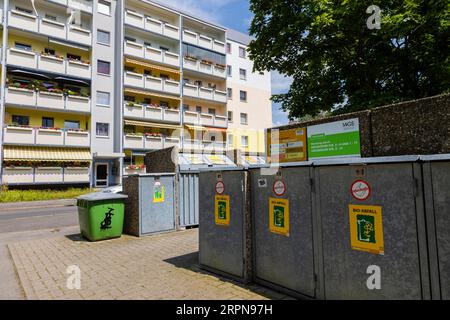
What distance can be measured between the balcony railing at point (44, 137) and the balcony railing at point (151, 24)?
12.0 metres

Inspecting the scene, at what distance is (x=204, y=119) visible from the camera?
34.7 metres

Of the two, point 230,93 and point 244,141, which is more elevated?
point 230,93

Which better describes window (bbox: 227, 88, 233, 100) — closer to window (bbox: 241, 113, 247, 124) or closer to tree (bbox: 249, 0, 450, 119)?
window (bbox: 241, 113, 247, 124)

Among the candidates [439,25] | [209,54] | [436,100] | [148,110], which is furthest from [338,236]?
[209,54]

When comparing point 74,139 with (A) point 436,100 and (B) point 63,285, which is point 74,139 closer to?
(B) point 63,285

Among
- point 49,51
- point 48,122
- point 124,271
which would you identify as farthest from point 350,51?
point 49,51

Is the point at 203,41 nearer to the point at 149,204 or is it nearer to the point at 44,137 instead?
the point at 44,137

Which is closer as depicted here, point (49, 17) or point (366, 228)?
point (366, 228)

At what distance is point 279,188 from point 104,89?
28.2 meters

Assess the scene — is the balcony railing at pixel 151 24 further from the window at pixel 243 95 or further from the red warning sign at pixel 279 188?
the red warning sign at pixel 279 188

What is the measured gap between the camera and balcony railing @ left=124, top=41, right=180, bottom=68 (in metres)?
30.1

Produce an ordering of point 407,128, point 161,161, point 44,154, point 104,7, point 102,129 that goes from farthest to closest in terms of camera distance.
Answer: point 104,7 → point 102,129 → point 44,154 → point 161,161 → point 407,128

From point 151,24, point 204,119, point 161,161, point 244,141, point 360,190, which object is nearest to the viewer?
point 360,190

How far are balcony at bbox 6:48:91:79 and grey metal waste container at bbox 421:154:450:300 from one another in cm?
2850
